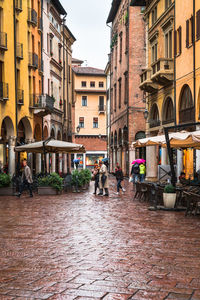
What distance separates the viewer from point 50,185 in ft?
72.3

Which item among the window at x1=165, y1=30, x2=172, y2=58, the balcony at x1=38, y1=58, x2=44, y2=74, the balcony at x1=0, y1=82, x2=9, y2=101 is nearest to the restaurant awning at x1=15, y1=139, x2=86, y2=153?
the balcony at x1=0, y1=82, x2=9, y2=101

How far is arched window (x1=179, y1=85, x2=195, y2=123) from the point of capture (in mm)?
22737

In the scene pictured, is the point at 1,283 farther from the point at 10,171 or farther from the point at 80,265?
the point at 10,171

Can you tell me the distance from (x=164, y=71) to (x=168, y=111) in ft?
9.12

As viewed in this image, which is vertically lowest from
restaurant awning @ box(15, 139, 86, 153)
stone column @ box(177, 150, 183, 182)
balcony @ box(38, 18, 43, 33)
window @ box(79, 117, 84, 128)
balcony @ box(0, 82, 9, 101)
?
stone column @ box(177, 150, 183, 182)

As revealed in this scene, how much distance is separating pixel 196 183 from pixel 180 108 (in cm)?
838

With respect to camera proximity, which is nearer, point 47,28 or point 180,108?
point 180,108

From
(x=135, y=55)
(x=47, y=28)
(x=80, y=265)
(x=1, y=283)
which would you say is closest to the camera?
(x=1, y=283)

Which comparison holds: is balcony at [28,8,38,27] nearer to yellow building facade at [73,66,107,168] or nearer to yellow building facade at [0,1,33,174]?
yellow building facade at [0,1,33,174]

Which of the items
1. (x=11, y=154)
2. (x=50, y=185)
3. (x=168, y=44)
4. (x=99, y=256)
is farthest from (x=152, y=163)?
(x=99, y=256)

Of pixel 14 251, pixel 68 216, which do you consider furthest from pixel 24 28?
pixel 14 251

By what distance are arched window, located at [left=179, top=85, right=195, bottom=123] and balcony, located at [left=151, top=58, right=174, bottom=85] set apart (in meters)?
2.10

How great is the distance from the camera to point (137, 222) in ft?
38.1

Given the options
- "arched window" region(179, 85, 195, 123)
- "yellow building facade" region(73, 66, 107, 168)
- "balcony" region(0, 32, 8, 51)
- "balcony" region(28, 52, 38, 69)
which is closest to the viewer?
"arched window" region(179, 85, 195, 123)
